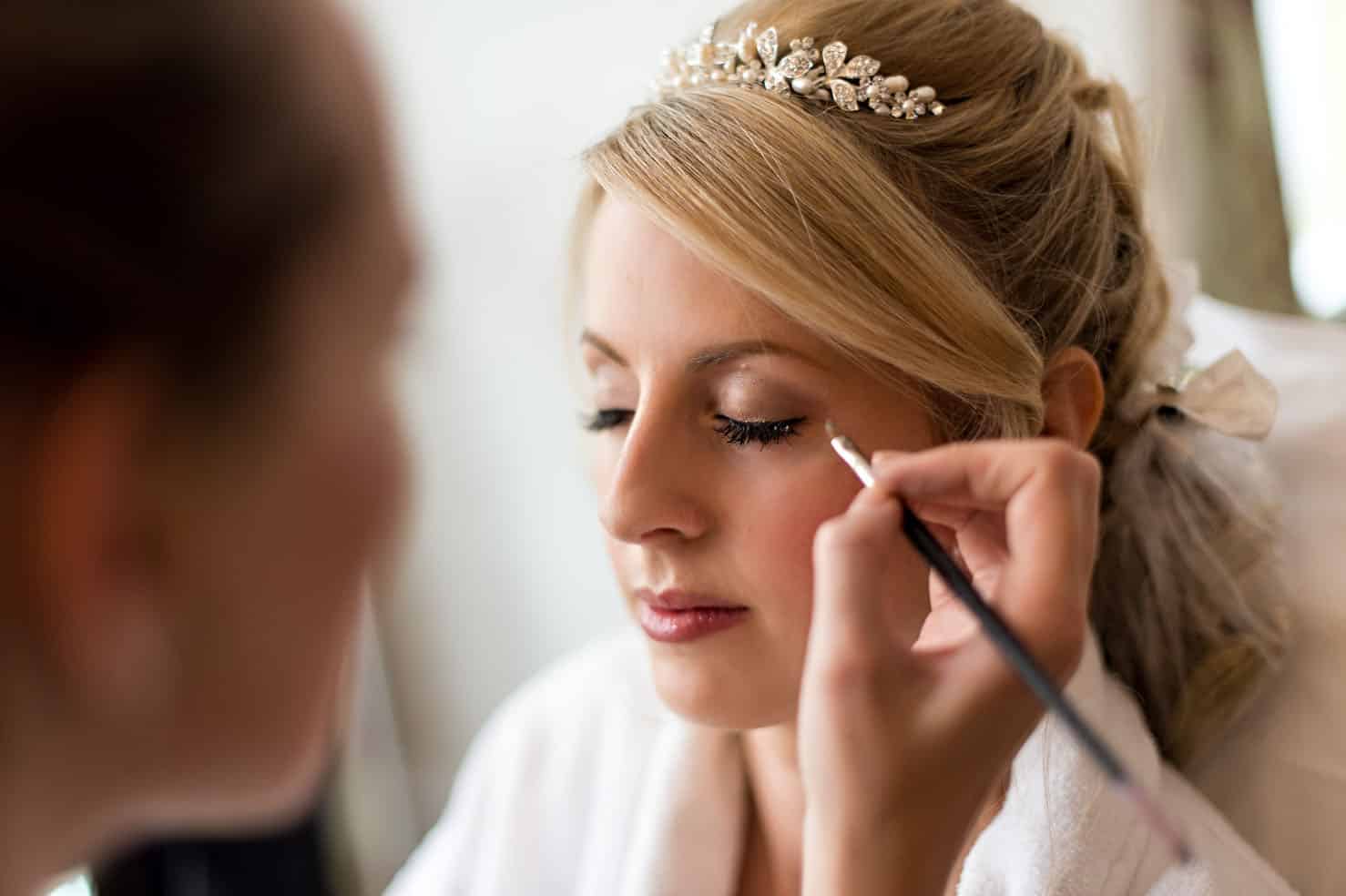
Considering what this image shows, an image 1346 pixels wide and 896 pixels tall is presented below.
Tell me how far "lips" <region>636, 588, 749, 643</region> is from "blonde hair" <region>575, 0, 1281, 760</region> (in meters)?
0.21

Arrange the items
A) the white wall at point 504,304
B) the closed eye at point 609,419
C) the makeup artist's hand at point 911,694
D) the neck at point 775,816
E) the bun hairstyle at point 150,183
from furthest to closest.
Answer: the white wall at point 504,304, the neck at point 775,816, the closed eye at point 609,419, the makeup artist's hand at point 911,694, the bun hairstyle at point 150,183

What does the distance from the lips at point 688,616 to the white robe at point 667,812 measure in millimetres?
270

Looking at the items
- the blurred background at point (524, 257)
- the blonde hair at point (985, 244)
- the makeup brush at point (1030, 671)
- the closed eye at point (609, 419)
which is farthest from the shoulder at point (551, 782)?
the makeup brush at point (1030, 671)

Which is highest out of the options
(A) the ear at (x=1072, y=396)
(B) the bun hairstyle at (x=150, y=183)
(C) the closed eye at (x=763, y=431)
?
(B) the bun hairstyle at (x=150, y=183)

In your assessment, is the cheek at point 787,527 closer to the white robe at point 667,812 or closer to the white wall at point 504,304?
the white robe at point 667,812

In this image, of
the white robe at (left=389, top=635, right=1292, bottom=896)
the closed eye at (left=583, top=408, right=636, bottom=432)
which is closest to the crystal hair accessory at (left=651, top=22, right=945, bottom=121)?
the closed eye at (left=583, top=408, right=636, bottom=432)

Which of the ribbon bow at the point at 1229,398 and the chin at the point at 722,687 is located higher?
the ribbon bow at the point at 1229,398

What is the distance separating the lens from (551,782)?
4.24 feet

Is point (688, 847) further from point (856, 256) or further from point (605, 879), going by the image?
point (856, 256)

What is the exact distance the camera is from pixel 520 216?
→ 1.67 m

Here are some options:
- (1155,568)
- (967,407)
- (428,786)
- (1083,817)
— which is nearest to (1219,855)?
(1083,817)

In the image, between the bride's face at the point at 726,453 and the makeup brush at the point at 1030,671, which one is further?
the bride's face at the point at 726,453

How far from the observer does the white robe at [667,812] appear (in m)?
0.95

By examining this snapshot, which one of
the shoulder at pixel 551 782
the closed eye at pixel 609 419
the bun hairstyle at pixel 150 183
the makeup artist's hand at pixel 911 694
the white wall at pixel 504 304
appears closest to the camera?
Result: the bun hairstyle at pixel 150 183
